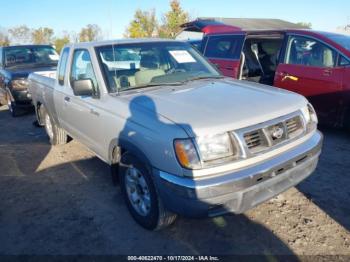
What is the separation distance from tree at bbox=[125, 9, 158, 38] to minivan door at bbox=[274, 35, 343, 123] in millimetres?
31030

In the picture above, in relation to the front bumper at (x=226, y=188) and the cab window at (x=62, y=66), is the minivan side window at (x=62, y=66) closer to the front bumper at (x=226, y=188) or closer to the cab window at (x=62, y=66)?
the cab window at (x=62, y=66)

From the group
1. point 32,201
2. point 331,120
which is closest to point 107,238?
point 32,201

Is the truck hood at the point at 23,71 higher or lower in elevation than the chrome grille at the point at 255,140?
lower

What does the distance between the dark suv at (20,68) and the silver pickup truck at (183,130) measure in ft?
15.7

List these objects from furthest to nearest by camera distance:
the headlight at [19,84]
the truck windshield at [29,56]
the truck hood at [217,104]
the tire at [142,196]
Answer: the truck windshield at [29,56], the headlight at [19,84], the tire at [142,196], the truck hood at [217,104]

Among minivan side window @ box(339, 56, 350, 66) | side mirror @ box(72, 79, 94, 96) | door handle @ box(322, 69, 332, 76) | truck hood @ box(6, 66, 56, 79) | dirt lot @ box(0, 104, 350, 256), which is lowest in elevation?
dirt lot @ box(0, 104, 350, 256)

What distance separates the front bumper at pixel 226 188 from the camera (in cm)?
246

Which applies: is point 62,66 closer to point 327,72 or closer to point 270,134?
point 270,134

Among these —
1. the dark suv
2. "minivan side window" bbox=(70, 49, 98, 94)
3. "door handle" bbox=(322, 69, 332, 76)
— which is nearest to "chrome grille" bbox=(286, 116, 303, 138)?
"minivan side window" bbox=(70, 49, 98, 94)

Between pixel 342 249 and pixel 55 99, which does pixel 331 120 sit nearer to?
pixel 342 249

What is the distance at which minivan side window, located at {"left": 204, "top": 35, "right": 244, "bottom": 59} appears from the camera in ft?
22.7

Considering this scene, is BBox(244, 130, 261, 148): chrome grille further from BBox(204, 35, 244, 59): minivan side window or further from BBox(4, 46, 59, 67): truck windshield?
BBox(4, 46, 59, 67): truck windshield

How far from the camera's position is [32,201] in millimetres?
4000

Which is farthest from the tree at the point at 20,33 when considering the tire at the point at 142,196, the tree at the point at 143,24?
the tire at the point at 142,196
